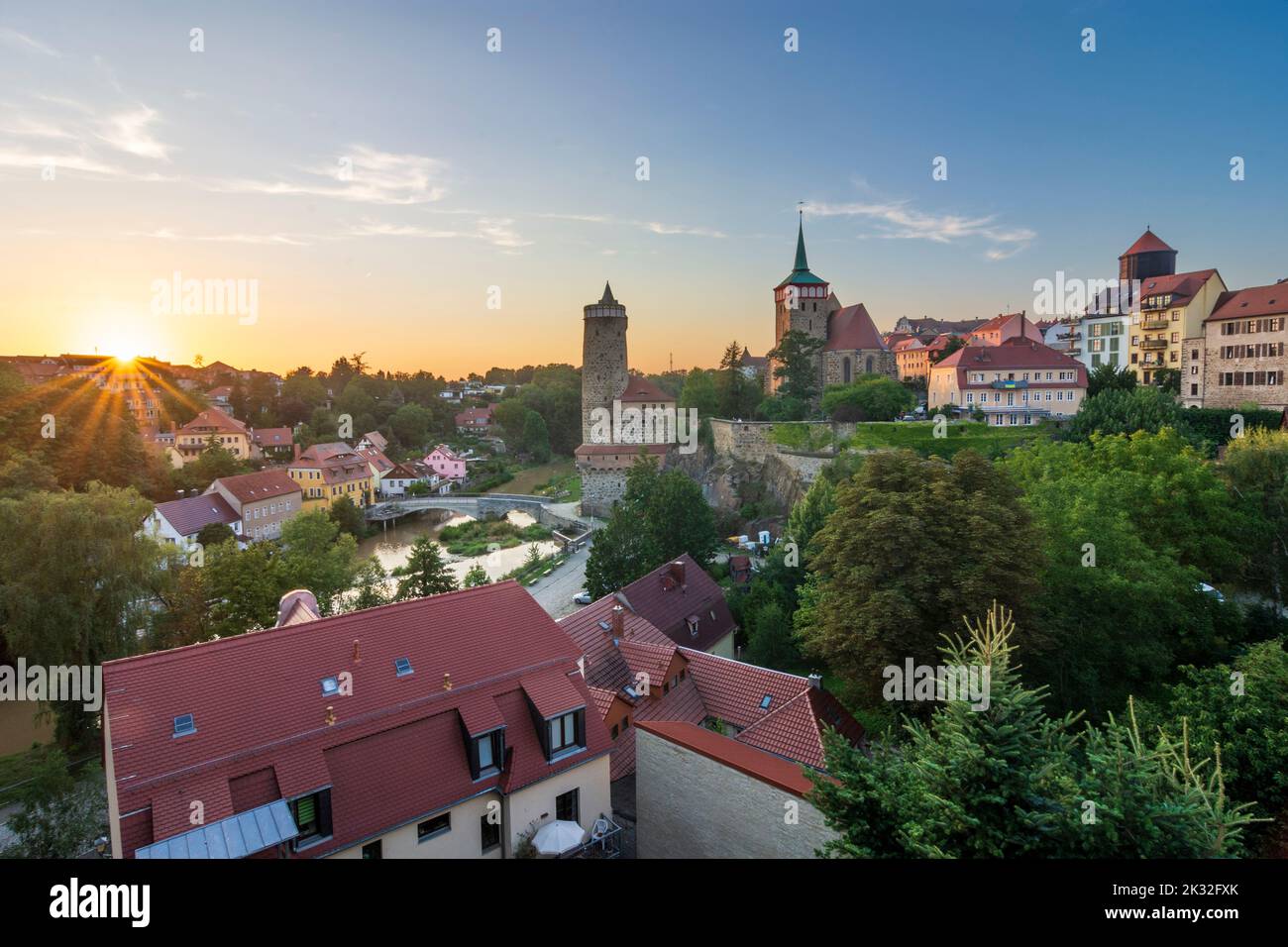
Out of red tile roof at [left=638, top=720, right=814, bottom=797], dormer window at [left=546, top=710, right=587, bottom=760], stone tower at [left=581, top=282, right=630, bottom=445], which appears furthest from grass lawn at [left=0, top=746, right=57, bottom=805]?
stone tower at [left=581, top=282, right=630, bottom=445]

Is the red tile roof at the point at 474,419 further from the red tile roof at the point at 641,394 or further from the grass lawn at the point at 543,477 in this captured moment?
the red tile roof at the point at 641,394

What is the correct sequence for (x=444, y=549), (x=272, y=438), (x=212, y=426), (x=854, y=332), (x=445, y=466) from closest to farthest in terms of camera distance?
1. (x=444, y=549)
2. (x=854, y=332)
3. (x=212, y=426)
4. (x=272, y=438)
5. (x=445, y=466)

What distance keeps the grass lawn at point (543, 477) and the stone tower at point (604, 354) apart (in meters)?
7.07

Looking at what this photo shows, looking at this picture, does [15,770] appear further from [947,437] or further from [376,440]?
[376,440]

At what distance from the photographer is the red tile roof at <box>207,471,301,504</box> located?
31141 mm

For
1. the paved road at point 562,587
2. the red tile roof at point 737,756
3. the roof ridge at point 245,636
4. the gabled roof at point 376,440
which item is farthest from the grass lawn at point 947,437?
the gabled roof at point 376,440

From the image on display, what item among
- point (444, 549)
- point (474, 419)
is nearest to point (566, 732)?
point (444, 549)

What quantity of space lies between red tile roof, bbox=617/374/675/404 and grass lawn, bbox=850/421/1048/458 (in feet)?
45.6

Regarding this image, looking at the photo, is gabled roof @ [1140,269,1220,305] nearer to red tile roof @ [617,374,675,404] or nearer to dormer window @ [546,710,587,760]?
red tile roof @ [617,374,675,404]

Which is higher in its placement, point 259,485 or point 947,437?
point 947,437

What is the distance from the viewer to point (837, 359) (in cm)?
3906

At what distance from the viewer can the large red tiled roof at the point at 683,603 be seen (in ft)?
55.9

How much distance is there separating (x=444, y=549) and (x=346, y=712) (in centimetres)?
2811

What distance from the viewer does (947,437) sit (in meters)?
26.5
